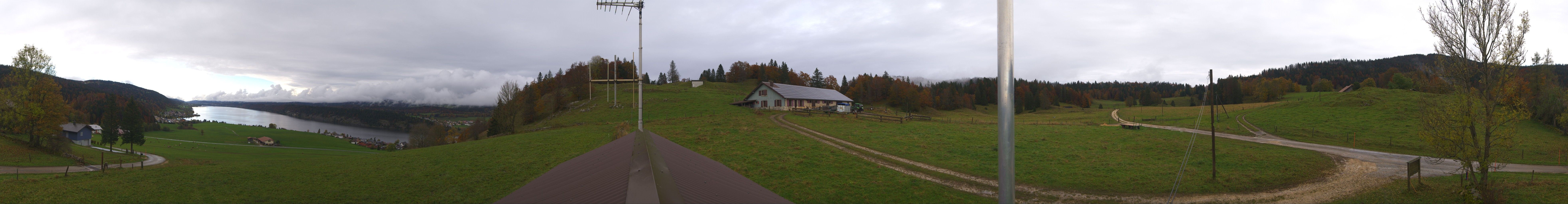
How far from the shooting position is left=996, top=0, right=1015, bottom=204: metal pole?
3555mm

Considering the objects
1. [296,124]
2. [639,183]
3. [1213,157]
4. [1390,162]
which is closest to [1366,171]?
[1390,162]

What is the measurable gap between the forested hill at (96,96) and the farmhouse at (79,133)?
108 cm

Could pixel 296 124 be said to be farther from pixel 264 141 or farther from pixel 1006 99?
pixel 1006 99

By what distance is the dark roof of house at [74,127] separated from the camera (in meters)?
46.2

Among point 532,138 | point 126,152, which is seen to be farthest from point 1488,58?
point 126,152

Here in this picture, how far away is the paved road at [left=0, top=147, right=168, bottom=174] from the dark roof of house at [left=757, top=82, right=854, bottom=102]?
49203mm

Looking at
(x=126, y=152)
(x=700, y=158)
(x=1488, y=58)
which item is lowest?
(x=126, y=152)

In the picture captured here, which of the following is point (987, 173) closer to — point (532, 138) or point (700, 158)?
point (700, 158)

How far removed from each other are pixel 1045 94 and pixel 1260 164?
91.8m

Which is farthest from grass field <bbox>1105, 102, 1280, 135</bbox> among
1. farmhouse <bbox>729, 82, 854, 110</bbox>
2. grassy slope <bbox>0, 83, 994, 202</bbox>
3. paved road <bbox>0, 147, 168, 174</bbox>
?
paved road <bbox>0, 147, 168, 174</bbox>

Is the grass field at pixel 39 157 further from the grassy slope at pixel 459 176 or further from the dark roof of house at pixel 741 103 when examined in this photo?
the dark roof of house at pixel 741 103

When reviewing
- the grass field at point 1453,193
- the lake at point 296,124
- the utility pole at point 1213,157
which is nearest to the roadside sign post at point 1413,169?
the grass field at point 1453,193

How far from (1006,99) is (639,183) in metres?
2.81

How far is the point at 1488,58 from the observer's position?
13586mm
